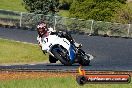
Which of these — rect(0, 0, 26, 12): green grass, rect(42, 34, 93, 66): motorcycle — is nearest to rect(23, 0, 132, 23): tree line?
rect(0, 0, 26, 12): green grass

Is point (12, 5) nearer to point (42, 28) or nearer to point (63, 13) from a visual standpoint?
point (63, 13)

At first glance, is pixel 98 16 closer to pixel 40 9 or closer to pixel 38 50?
pixel 40 9

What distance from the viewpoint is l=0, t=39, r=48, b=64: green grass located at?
27.6 m

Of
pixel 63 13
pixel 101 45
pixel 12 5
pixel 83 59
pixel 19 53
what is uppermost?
pixel 83 59

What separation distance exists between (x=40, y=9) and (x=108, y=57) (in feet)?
89.6

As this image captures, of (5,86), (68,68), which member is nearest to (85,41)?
(68,68)

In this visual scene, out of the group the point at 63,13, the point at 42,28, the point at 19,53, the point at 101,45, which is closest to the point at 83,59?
the point at 42,28

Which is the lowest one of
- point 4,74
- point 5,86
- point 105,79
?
point 4,74

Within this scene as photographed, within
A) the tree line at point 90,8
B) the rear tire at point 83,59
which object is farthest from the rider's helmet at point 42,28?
the tree line at point 90,8

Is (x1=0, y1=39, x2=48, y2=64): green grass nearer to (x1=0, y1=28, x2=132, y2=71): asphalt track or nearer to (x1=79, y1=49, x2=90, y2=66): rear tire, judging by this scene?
(x1=0, y1=28, x2=132, y2=71): asphalt track

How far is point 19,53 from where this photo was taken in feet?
97.2

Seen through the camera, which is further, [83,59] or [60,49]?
[83,59]

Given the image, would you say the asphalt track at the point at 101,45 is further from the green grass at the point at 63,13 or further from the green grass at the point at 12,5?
the green grass at the point at 12,5

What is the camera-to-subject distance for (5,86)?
33.7 feet
